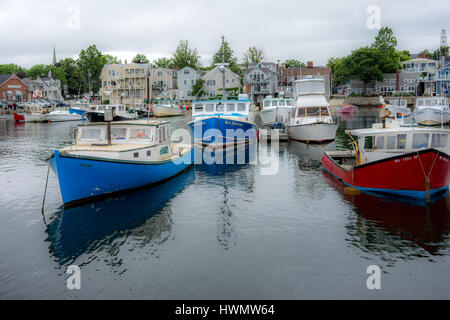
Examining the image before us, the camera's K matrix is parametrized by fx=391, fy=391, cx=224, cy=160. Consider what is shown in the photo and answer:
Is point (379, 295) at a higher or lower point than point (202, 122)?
lower

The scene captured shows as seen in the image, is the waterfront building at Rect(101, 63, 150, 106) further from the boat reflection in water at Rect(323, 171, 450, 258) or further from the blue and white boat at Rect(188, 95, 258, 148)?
the boat reflection in water at Rect(323, 171, 450, 258)

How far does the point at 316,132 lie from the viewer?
37.7 metres

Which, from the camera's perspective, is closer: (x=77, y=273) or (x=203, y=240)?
(x=77, y=273)

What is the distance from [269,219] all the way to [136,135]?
8.95m

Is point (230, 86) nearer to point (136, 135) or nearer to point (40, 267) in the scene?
point (136, 135)

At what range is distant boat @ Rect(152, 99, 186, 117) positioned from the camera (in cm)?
8731

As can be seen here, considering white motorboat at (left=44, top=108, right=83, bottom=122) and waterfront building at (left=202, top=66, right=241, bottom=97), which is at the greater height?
waterfront building at (left=202, top=66, right=241, bottom=97)

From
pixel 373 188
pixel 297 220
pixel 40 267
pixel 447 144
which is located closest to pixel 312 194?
pixel 373 188

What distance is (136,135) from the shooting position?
68.8 feet

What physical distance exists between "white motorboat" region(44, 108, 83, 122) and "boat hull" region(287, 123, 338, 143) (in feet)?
183

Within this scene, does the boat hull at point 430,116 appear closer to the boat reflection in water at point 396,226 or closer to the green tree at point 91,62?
the boat reflection in water at point 396,226

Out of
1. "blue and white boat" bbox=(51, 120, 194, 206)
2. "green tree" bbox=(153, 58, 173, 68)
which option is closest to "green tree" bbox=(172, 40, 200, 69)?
"green tree" bbox=(153, 58, 173, 68)

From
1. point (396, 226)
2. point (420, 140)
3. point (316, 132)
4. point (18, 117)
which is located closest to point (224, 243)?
point (396, 226)
